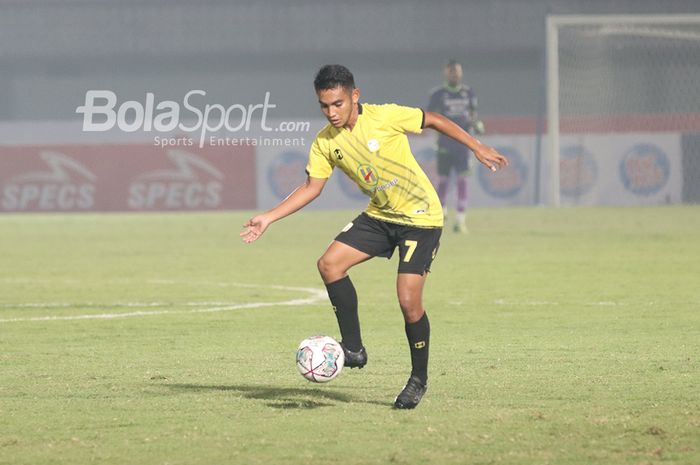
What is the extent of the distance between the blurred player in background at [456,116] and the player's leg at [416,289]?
559 inches

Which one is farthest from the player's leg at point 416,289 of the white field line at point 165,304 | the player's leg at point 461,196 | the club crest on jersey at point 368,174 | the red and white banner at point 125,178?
the red and white banner at point 125,178

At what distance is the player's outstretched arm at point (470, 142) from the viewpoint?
6766 millimetres

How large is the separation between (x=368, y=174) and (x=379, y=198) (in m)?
0.15

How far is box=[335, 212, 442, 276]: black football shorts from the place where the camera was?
6848 mm

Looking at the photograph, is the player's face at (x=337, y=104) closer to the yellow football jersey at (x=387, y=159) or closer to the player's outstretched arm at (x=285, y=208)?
the yellow football jersey at (x=387, y=159)

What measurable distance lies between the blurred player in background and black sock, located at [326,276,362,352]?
14.0m

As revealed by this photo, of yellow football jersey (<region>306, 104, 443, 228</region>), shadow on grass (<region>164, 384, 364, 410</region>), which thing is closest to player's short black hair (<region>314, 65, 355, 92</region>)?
yellow football jersey (<region>306, 104, 443, 228</region>)

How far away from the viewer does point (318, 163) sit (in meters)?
7.02

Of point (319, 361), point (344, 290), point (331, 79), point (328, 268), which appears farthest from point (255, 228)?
point (331, 79)

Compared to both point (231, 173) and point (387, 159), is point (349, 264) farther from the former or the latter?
point (231, 173)

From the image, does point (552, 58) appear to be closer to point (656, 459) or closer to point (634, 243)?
point (634, 243)

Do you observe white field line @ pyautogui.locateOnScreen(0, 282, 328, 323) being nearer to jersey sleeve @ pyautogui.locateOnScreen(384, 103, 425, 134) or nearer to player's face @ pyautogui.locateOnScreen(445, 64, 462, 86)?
jersey sleeve @ pyautogui.locateOnScreen(384, 103, 425, 134)

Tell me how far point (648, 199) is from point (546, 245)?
413 inches

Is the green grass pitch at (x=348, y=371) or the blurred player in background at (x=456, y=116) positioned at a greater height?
the blurred player in background at (x=456, y=116)
